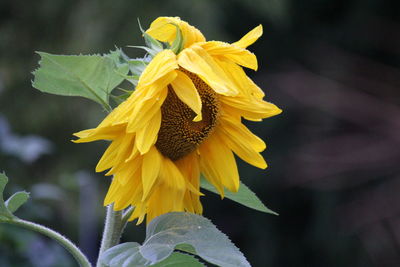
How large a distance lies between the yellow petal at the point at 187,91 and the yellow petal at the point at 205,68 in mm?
15

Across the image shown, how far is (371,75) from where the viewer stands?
3225mm

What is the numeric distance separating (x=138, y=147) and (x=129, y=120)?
0.02m

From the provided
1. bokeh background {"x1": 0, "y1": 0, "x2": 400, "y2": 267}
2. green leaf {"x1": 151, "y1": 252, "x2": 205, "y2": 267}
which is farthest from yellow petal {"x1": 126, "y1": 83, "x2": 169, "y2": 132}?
bokeh background {"x1": 0, "y1": 0, "x2": 400, "y2": 267}

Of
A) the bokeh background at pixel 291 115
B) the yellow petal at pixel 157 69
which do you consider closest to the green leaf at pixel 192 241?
the yellow petal at pixel 157 69

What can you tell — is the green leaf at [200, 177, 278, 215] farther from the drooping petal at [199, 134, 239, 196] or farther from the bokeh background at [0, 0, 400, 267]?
the bokeh background at [0, 0, 400, 267]

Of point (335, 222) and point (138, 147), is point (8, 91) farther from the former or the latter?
point (138, 147)

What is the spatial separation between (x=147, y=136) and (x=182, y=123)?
53mm

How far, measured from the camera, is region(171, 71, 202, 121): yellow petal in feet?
1.86

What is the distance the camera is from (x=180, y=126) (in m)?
0.60

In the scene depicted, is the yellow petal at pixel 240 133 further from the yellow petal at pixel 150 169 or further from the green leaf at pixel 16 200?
the green leaf at pixel 16 200

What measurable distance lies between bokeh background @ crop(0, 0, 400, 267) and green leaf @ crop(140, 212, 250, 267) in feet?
6.84

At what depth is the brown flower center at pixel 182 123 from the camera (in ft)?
1.95

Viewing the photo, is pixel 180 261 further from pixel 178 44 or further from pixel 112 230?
pixel 178 44

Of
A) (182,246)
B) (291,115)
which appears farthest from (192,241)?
(291,115)
